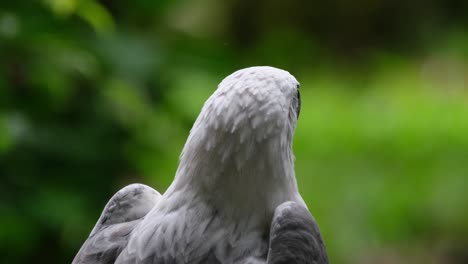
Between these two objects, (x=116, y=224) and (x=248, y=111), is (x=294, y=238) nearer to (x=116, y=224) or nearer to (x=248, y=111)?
(x=248, y=111)

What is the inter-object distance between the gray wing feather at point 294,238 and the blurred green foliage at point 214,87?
1527 mm

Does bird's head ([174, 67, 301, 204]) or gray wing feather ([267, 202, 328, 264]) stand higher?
bird's head ([174, 67, 301, 204])

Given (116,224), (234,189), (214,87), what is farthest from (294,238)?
(214,87)

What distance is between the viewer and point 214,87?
10.7 feet

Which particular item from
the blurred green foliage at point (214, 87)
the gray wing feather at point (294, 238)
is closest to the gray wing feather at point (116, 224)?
the gray wing feather at point (294, 238)

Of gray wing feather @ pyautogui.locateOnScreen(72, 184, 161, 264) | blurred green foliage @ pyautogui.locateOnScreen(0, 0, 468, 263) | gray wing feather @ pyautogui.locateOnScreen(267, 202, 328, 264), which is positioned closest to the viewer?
gray wing feather @ pyautogui.locateOnScreen(267, 202, 328, 264)

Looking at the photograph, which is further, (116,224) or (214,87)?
(214,87)

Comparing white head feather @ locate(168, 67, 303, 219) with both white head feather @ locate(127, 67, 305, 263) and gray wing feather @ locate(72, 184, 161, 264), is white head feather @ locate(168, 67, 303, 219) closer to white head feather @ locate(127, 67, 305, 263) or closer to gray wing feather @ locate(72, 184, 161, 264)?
white head feather @ locate(127, 67, 305, 263)

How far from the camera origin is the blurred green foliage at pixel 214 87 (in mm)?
2795

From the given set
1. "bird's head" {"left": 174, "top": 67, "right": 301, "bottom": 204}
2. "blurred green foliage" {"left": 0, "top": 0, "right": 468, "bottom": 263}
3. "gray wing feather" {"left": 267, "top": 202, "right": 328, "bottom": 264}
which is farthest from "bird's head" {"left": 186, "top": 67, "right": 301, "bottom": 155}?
"blurred green foliage" {"left": 0, "top": 0, "right": 468, "bottom": 263}

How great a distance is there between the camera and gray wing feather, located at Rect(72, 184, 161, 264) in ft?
3.76

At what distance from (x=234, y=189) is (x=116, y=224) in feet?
0.75

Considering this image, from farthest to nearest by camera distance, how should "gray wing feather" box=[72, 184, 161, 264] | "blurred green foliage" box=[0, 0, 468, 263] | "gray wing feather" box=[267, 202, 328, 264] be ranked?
"blurred green foliage" box=[0, 0, 468, 263], "gray wing feather" box=[72, 184, 161, 264], "gray wing feather" box=[267, 202, 328, 264]

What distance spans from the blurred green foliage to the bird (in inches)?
55.3
